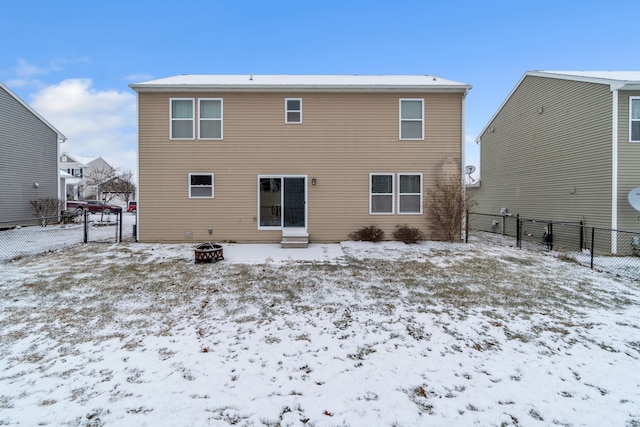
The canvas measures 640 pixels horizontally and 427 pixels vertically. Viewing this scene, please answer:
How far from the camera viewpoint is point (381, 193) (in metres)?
9.99

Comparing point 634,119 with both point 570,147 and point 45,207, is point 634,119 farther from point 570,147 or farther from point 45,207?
point 45,207

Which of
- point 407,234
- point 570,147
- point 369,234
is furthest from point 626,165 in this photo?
point 369,234

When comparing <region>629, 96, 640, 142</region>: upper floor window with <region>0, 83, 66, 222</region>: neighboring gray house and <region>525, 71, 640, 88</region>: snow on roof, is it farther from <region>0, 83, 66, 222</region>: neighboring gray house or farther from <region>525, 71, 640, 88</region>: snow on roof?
<region>0, 83, 66, 222</region>: neighboring gray house

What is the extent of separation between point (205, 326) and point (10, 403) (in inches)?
69.1

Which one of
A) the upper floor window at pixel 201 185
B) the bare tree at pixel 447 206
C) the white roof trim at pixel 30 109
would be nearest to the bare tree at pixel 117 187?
the white roof trim at pixel 30 109

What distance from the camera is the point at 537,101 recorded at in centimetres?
1174

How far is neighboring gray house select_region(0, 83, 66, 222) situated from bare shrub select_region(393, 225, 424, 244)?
1653 cm

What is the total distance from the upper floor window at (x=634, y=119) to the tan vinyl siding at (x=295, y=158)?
4.76m

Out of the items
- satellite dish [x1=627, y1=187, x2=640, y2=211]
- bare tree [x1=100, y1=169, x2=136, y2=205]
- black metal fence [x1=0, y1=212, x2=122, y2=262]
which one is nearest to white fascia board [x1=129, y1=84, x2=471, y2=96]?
black metal fence [x1=0, y1=212, x2=122, y2=262]

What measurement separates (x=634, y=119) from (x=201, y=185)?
1351cm

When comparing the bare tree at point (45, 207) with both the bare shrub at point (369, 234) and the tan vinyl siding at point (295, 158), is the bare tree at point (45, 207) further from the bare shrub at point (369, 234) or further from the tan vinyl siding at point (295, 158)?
the bare shrub at point (369, 234)

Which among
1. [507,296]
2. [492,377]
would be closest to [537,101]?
[507,296]

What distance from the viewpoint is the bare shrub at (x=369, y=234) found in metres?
9.72

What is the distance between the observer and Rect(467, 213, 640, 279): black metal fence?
727cm
